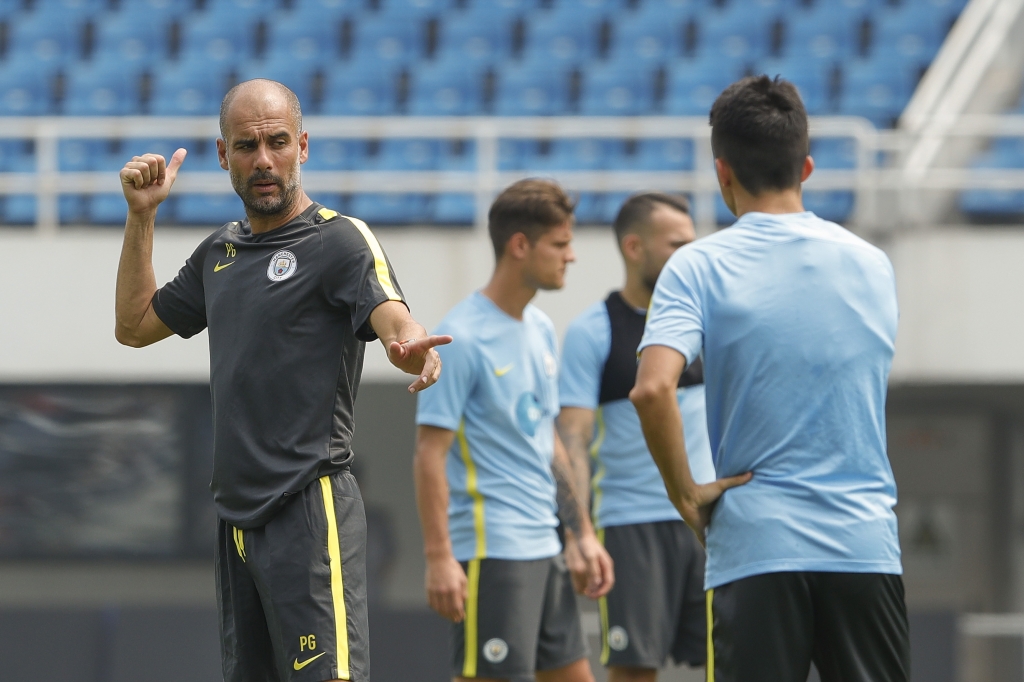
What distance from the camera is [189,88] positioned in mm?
10445

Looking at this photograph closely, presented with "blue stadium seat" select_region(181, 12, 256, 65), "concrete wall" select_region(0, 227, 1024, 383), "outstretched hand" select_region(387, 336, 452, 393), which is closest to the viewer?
"outstretched hand" select_region(387, 336, 452, 393)

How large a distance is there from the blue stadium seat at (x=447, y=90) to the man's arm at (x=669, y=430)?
313 inches

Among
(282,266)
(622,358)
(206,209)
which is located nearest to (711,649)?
(282,266)

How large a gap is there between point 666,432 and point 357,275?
77 centimetres

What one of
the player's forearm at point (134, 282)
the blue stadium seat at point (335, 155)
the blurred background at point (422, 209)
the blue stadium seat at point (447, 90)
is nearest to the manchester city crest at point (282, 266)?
the player's forearm at point (134, 282)

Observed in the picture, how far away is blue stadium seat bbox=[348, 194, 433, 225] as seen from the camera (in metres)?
9.29

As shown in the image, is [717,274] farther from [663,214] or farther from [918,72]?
[918,72]

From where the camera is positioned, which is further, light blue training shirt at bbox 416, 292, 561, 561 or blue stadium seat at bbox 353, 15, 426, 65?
blue stadium seat at bbox 353, 15, 426, 65

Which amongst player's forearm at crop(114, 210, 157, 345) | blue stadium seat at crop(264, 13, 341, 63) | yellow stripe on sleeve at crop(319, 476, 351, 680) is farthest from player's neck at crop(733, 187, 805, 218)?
blue stadium seat at crop(264, 13, 341, 63)

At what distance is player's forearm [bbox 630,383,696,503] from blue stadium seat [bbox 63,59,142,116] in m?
8.66

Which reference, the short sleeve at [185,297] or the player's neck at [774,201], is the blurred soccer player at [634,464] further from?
the short sleeve at [185,297]

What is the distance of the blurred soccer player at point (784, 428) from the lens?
2.62 metres

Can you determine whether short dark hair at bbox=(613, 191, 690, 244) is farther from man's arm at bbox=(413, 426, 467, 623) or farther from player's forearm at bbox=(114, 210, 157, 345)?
player's forearm at bbox=(114, 210, 157, 345)

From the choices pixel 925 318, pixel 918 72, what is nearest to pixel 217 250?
pixel 925 318
